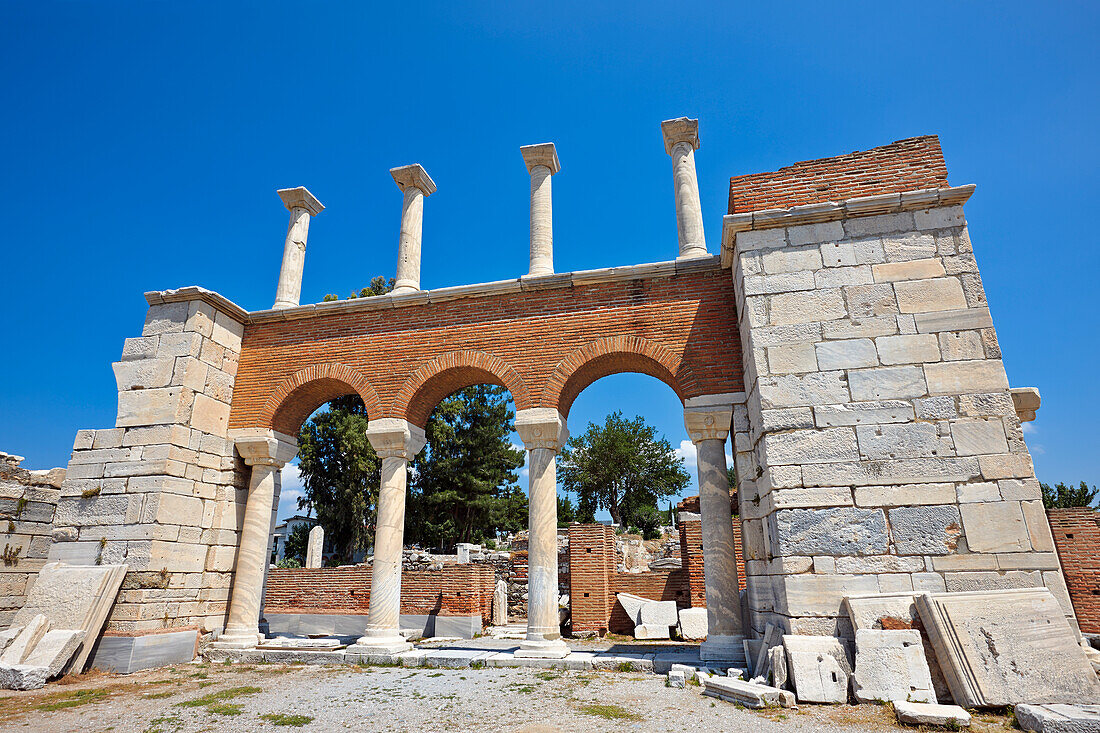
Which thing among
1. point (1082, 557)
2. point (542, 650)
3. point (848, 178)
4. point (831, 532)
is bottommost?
point (542, 650)

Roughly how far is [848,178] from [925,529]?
4648mm

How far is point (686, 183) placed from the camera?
33.1ft

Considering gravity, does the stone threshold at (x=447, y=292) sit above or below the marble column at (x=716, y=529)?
above

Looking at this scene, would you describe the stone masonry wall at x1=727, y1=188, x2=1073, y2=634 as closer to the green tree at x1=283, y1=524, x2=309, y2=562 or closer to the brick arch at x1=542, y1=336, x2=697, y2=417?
the brick arch at x1=542, y1=336, x2=697, y2=417

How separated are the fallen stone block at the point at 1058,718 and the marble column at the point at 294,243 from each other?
11497mm

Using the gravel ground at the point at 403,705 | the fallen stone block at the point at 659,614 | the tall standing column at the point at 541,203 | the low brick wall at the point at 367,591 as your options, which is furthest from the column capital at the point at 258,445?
the fallen stone block at the point at 659,614

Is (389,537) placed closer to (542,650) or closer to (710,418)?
(542,650)

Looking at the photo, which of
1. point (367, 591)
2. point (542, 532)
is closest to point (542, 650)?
point (542, 532)

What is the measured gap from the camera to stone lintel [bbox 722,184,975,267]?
7.42 m

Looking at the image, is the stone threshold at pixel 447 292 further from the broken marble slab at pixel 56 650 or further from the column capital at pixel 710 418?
the broken marble slab at pixel 56 650

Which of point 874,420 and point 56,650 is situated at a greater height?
point 874,420

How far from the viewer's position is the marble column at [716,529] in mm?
7711

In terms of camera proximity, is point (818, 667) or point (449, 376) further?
point (449, 376)

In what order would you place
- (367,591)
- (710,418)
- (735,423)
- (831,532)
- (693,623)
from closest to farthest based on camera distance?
(831,532) < (735,423) < (710,418) < (693,623) < (367,591)
